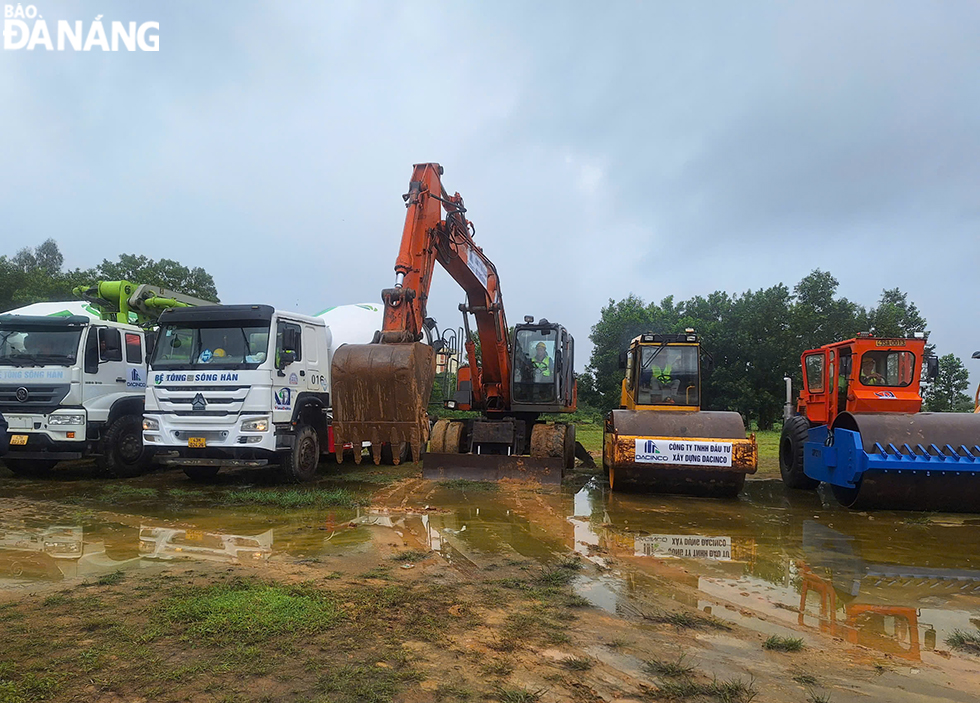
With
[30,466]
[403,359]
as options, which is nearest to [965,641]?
[403,359]

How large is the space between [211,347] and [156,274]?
3195 centimetres

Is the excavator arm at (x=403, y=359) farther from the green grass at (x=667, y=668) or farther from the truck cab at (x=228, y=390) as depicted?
the green grass at (x=667, y=668)

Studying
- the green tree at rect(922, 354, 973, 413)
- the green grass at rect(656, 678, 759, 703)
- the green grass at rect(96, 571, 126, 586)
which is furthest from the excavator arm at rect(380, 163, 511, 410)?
the green tree at rect(922, 354, 973, 413)

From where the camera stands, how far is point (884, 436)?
8242 millimetres

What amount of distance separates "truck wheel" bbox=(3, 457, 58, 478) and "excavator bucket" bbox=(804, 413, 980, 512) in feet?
42.8

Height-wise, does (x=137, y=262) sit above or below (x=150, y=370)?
above

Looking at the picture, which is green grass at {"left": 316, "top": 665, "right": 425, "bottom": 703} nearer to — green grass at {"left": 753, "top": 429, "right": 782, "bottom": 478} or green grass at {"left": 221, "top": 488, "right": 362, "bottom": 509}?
green grass at {"left": 221, "top": 488, "right": 362, "bottom": 509}

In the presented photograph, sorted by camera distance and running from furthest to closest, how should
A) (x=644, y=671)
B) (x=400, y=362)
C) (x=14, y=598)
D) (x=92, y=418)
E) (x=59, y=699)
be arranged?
(x=92, y=418) < (x=400, y=362) < (x=14, y=598) < (x=644, y=671) < (x=59, y=699)

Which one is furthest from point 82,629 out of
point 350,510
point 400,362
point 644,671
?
point 400,362

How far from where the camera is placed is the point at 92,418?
1023 cm

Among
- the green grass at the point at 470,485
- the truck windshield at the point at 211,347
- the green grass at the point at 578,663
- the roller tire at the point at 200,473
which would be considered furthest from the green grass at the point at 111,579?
the roller tire at the point at 200,473

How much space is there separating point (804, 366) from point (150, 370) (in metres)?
10.9

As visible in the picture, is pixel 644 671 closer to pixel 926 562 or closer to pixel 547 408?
pixel 926 562

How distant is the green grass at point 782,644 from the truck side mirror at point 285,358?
7548 mm
